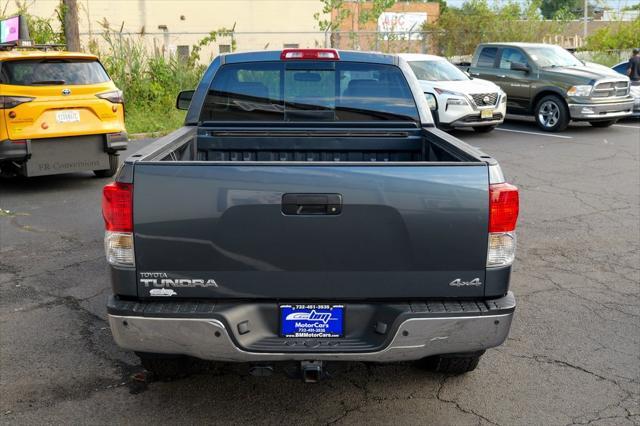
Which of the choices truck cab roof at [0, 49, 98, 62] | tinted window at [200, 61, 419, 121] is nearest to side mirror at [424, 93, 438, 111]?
tinted window at [200, 61, 419, 121]

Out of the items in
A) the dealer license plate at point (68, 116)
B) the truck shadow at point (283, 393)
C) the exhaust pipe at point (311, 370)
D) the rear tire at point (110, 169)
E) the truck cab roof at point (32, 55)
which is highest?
the truck cab roof at point (32, 55)

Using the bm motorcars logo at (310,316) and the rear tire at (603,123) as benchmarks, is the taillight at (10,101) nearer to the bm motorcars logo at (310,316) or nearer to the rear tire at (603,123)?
the bm motorcars logo at (310,316)

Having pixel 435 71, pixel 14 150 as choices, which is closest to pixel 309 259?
pixel 14 150

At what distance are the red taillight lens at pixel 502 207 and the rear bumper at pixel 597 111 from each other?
13.3 m

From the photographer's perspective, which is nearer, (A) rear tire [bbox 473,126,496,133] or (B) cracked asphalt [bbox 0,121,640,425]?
(B) cracked asphalt [bbox 0,121,640,425]

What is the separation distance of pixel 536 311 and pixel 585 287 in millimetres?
823

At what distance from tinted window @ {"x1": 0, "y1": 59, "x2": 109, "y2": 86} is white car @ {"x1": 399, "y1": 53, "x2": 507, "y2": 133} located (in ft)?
22.2

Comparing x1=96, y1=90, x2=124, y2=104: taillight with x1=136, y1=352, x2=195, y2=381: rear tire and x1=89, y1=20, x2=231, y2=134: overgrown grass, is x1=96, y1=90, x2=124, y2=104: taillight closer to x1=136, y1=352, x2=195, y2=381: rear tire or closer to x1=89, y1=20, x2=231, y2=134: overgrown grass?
x1=136, y1=352, x2=195, y2=381: rear tire

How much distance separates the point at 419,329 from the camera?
11.0 ft

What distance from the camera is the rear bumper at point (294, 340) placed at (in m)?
3.36

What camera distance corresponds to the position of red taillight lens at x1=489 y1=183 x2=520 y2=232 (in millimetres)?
3342

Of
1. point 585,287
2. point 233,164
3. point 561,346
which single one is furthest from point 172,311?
point 585,287

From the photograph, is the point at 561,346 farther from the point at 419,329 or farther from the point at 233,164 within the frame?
the point at 233,164

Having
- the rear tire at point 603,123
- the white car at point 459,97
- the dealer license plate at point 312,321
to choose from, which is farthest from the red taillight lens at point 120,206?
the rear tire at point 603,123
